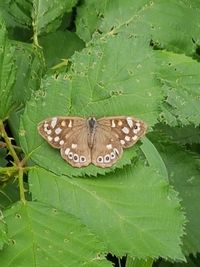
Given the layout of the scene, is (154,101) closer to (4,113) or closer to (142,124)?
(142,124)

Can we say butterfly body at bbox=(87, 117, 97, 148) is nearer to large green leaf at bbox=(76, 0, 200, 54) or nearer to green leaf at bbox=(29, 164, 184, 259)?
green leaf at bbox=(29, 164, 184, 259)

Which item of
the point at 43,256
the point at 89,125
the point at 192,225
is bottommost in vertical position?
the point at 192,225

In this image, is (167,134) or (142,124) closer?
(142,124)

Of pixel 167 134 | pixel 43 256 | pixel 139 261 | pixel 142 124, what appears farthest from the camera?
pixel 167 134

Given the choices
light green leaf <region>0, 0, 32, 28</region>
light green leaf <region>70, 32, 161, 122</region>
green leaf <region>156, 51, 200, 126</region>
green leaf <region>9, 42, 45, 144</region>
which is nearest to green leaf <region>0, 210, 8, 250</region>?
light green leaf <region>70, 32, 161, 122</region>

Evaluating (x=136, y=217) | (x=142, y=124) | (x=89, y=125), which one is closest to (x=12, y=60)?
(x=89, y=125)

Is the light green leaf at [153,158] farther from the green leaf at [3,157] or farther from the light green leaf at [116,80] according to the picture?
the green leaf at [3,157]

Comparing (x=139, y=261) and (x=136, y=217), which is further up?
(x=136, y=217)

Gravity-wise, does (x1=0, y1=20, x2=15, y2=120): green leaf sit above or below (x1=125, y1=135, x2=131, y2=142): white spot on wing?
above

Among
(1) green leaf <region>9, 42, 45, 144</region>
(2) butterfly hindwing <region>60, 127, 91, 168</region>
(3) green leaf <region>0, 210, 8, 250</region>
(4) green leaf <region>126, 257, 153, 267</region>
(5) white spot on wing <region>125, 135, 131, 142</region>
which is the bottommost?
(4) green leaf <region>126, 257, 153, 267</region>
